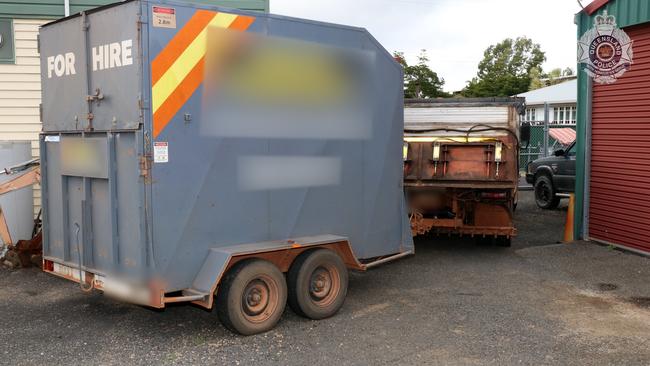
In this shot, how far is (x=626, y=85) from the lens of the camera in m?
9.47

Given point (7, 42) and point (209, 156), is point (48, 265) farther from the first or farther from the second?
point (7, 42)

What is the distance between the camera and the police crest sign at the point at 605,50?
31.1 feet

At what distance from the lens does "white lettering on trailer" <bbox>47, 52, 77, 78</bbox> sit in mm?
5809

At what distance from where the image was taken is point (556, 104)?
112 feet

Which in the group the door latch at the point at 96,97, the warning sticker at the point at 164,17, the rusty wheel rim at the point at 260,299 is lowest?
the rusty wheel rim at the point at 260,299

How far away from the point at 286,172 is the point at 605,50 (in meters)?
6.59

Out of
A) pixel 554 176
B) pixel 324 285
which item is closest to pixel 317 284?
pixel 324 285

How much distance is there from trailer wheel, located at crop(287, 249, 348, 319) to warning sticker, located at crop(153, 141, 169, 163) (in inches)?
68.0

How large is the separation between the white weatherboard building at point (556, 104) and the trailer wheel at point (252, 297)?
30089mm

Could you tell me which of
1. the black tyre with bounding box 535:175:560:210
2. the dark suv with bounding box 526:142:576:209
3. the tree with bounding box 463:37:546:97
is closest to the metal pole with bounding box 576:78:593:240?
the dark suv with bounding box 526:142:576:209

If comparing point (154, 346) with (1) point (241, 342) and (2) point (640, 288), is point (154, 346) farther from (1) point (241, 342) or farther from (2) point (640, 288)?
(2) point (640, 288)

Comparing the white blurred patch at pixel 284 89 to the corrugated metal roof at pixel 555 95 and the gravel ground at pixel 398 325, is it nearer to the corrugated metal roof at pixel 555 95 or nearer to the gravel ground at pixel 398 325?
the gravel ground at pixel 398 325

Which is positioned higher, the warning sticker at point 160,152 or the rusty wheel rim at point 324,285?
the warning sticker at point 160,152

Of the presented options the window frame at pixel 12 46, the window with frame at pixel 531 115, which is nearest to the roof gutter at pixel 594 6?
the window frame at pixel 12 46
